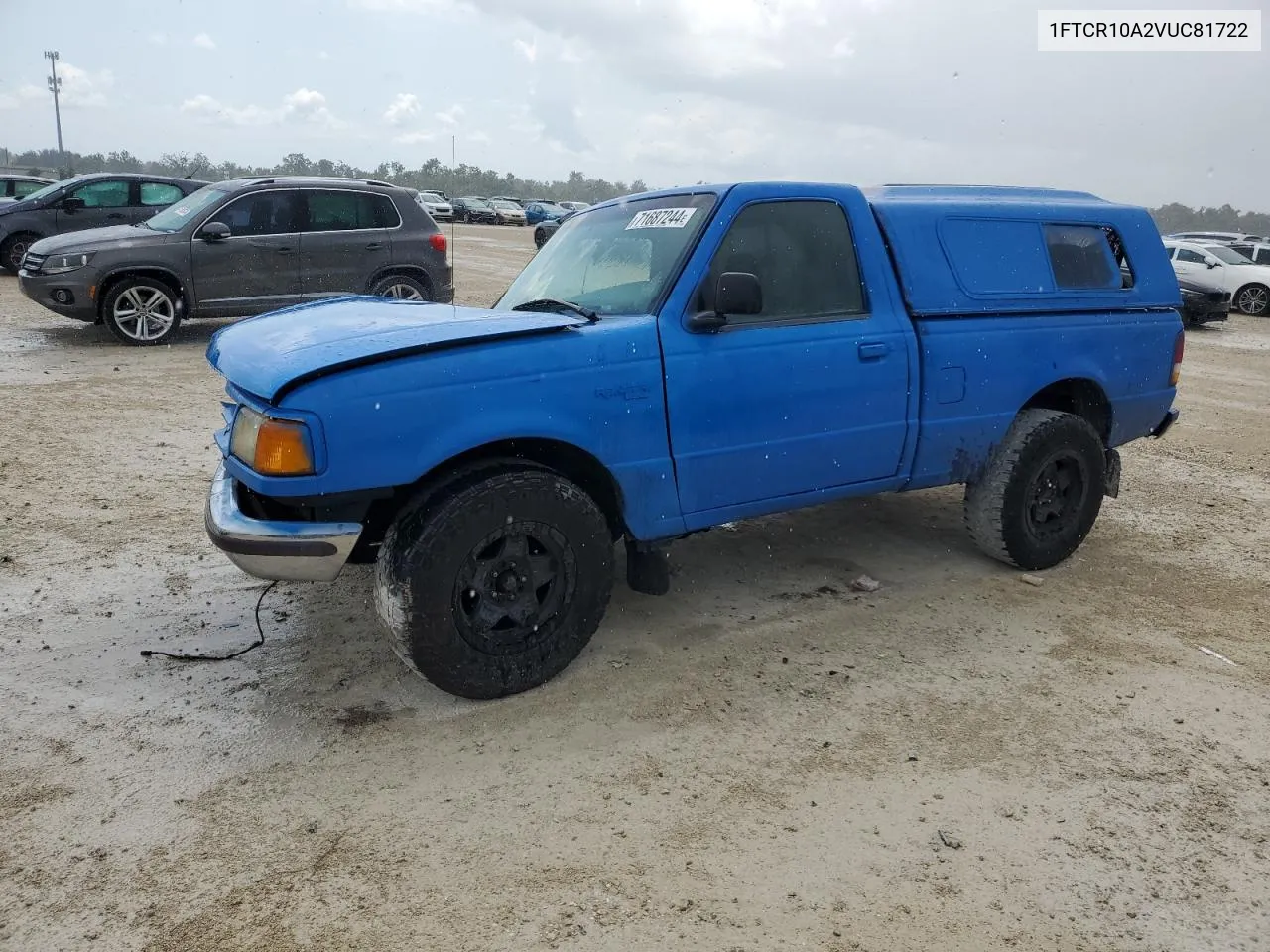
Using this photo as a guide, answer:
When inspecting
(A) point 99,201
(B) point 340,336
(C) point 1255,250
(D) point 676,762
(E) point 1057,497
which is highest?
(A) point 99,201

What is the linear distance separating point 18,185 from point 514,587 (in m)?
18.9

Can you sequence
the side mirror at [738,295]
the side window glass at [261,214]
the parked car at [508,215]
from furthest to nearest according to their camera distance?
the parked car at [508,215] → the side window glass at [261,214] → the side mirror at [738,295]

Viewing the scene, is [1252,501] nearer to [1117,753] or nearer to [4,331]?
[1117,753]

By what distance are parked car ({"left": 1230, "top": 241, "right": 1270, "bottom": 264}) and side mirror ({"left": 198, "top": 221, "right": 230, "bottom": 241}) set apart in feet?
65.5

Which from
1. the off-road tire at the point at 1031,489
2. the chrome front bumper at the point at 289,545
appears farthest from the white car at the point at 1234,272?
the chrome front bumper at the point at 289,545

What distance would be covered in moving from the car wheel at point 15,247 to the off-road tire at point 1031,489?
1648 centimetres

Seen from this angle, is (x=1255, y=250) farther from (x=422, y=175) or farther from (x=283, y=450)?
(x=422, y=175)

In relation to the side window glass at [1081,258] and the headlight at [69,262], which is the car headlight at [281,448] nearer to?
the side window glass at [1081,258]

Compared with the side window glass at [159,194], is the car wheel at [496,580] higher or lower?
lower

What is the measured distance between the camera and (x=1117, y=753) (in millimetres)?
3279

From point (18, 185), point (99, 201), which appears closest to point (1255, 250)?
point (99, 201)

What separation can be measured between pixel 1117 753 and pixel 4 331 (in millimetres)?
12616

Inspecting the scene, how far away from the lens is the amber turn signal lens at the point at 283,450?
309 centimetres

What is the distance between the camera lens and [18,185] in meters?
17.7
